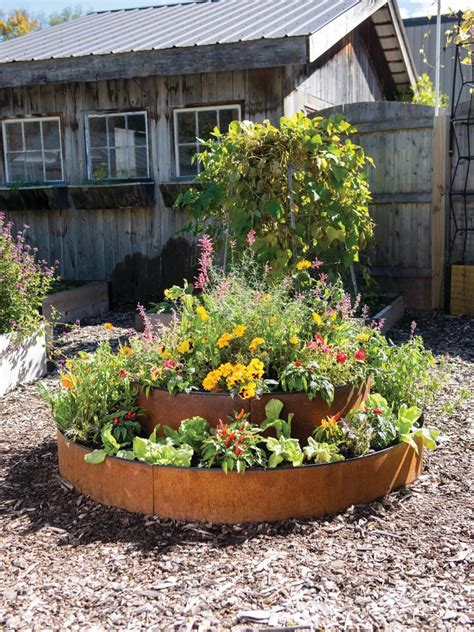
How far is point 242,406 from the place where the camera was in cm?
344

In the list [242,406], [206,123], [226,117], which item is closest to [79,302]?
[206,123]

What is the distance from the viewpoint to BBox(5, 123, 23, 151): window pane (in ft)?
29.5

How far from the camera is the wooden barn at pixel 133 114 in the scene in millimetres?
7746

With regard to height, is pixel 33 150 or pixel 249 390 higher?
pixel 33 150

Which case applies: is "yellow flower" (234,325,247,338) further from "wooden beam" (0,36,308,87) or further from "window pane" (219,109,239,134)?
"window pane" (219,109,239,134)

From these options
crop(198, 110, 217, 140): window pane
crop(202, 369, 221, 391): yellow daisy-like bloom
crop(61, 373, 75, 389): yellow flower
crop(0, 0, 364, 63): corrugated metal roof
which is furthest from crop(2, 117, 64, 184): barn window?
crop(202, 369, 221, 391): yellow daisy-like bloom

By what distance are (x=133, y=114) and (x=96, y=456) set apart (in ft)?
19.5

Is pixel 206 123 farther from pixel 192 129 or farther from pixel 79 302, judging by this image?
pixel 79 302

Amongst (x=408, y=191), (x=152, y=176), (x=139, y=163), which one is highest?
(x=139, y=163)

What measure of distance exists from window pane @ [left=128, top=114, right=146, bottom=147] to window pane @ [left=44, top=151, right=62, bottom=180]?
0.98 metres

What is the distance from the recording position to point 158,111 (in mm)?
8281

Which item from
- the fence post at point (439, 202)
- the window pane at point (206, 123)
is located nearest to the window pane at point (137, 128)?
the window pane at point (206, 123)

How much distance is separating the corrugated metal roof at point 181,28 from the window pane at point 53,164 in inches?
44.1

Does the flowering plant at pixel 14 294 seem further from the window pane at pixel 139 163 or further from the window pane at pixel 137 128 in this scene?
the window pane at pixel 137 128
